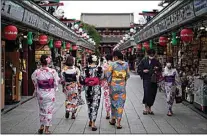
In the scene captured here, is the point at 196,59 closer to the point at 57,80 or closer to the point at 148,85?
the point at 148,85

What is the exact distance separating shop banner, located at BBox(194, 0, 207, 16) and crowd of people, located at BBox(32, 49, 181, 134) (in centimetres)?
165

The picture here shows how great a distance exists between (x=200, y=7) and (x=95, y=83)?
10.3ft

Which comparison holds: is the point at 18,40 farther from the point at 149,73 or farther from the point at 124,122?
the point at 124,122

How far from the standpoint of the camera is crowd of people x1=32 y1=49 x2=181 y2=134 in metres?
6.59

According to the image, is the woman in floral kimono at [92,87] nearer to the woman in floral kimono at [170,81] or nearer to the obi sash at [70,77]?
the obi sash at [70,77]

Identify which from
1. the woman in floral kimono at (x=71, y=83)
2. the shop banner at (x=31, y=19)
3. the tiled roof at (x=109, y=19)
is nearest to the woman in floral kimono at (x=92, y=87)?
the woman in floral kimono at (x=71, y=83)

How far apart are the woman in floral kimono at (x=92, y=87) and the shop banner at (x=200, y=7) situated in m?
2.78

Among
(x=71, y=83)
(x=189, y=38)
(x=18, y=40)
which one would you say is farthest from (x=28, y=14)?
(x=189, y=38)

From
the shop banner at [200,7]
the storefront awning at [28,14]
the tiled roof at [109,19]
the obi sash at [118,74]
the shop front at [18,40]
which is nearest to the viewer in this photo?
the shop banner at [200,7]

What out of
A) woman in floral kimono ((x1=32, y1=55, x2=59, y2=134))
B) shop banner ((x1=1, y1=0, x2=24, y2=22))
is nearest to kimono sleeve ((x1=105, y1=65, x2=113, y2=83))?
woman in floral kimono ((x1=32, y1=55, x2=59, y2=134))

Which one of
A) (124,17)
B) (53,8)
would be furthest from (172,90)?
(124,17)

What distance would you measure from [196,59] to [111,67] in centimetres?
633

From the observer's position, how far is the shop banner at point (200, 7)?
A: 7.04 metres

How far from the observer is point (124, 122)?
25.2 feet
